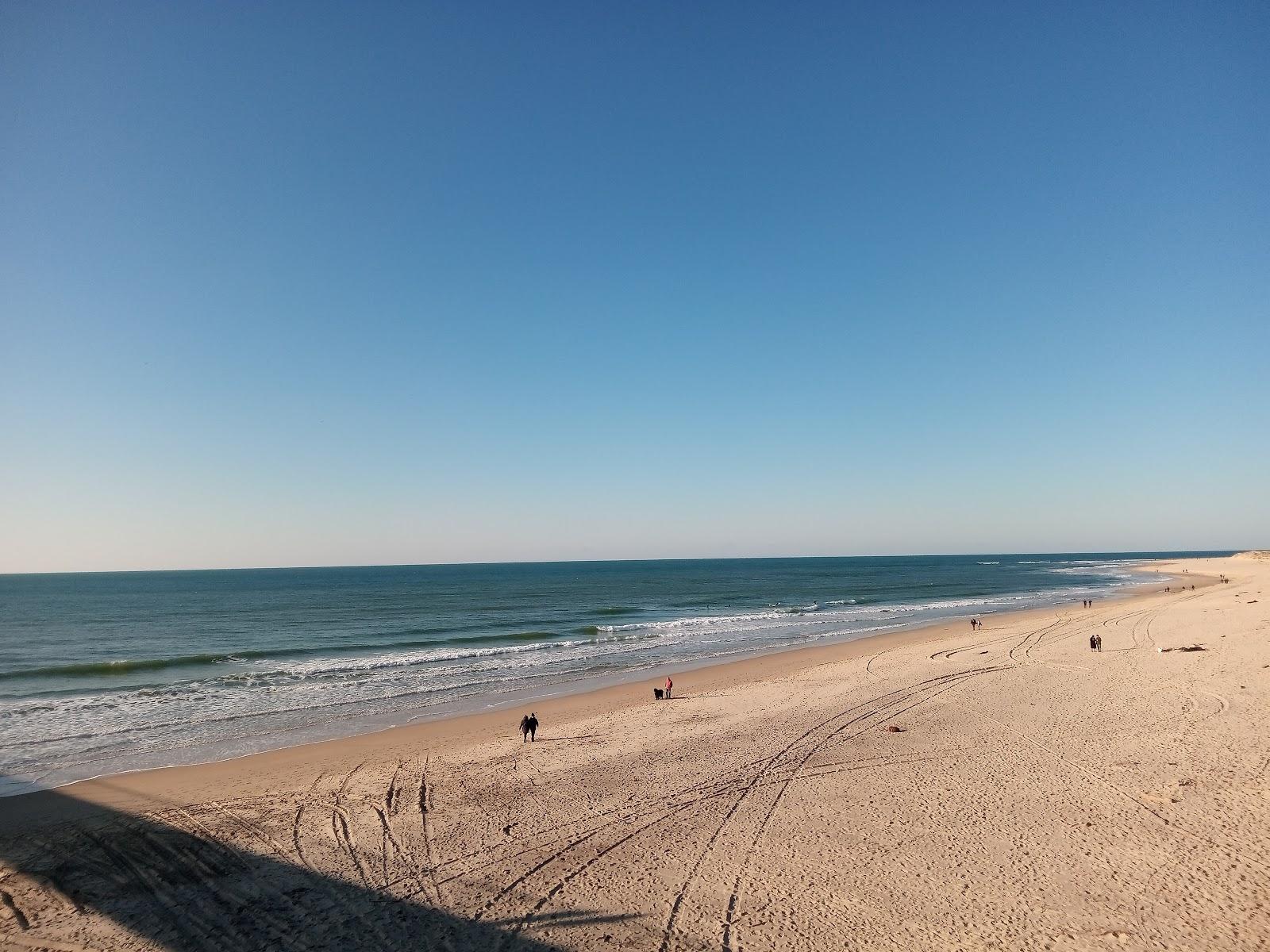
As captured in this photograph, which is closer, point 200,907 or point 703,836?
point 200,907

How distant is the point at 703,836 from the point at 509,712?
12.7 meters

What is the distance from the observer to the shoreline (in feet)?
51.2

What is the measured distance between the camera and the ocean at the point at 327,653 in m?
20.7

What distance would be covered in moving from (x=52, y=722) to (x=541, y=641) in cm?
2378

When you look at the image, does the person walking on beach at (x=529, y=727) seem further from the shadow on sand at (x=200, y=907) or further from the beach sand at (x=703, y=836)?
the shadow on sand at (x=200, y=907)

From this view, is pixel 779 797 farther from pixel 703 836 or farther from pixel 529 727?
pixel 529 727

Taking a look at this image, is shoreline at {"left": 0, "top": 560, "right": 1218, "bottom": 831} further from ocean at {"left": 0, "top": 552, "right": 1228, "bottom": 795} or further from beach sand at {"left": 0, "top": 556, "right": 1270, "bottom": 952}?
ocean at {"left": 0, "top": 552, "right": 1228, "bottom": 795}

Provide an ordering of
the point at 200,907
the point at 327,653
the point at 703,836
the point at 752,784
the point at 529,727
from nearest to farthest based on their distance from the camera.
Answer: the point at 200,907 → the point at 703,836 → the point at 752,784 → the point at 529,727 → the point at 327,653

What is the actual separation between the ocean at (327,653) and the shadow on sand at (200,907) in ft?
22.3

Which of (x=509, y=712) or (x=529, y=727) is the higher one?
(x=529, y=727)

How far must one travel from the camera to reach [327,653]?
119 feet

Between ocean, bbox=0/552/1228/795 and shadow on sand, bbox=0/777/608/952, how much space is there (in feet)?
22.3

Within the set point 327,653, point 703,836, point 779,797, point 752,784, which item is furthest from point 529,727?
point 327,653

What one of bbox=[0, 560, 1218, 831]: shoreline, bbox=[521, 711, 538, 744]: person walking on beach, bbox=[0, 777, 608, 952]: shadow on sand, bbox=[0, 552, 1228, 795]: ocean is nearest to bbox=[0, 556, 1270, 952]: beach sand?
bbox=[0, 777, 608, 952]: shadow on sand
